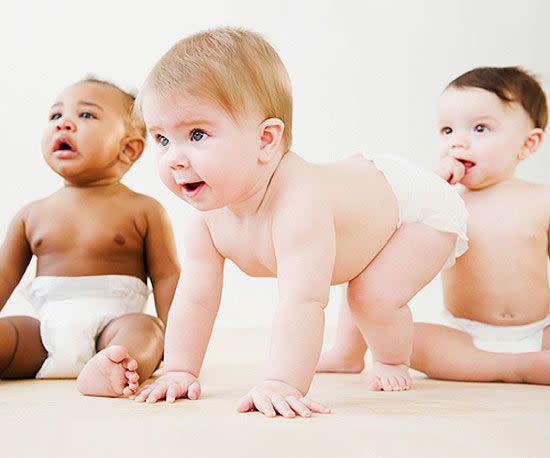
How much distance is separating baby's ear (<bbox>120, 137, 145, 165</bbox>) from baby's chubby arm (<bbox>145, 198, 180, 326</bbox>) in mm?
113

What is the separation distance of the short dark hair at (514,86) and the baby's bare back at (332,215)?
1.23 feet

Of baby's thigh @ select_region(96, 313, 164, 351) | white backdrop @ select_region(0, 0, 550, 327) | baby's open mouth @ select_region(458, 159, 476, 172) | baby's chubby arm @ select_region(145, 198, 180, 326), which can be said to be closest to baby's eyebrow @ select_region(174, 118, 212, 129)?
baby's thigh @ select_region(96, 313, 164, 351)

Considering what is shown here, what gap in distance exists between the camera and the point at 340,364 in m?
1.54

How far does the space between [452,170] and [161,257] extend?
1.84 ft

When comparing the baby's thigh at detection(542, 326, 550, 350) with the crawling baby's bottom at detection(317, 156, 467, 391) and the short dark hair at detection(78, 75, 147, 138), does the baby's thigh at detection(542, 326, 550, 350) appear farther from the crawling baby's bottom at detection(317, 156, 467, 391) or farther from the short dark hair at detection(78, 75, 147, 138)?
the short dark hair at detection(78, 75, 147, 138)

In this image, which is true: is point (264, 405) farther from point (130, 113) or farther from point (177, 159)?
point (130, 113)

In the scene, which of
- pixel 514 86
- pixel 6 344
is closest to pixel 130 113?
pixel 6 344

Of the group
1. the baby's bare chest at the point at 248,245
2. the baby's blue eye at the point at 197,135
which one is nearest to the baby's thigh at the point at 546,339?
the baby's bare chest at the point at 248,245

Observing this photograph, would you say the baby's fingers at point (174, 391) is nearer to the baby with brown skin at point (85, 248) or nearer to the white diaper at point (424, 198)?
the baby with brown skin at point (85, 248)

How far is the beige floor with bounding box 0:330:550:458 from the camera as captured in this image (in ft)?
2.65

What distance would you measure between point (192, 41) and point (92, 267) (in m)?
0.58

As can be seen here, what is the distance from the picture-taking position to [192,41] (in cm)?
109

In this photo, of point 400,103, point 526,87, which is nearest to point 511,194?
point 526,87

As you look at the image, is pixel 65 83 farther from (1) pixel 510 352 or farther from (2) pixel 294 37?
(1) pixel 510 352
